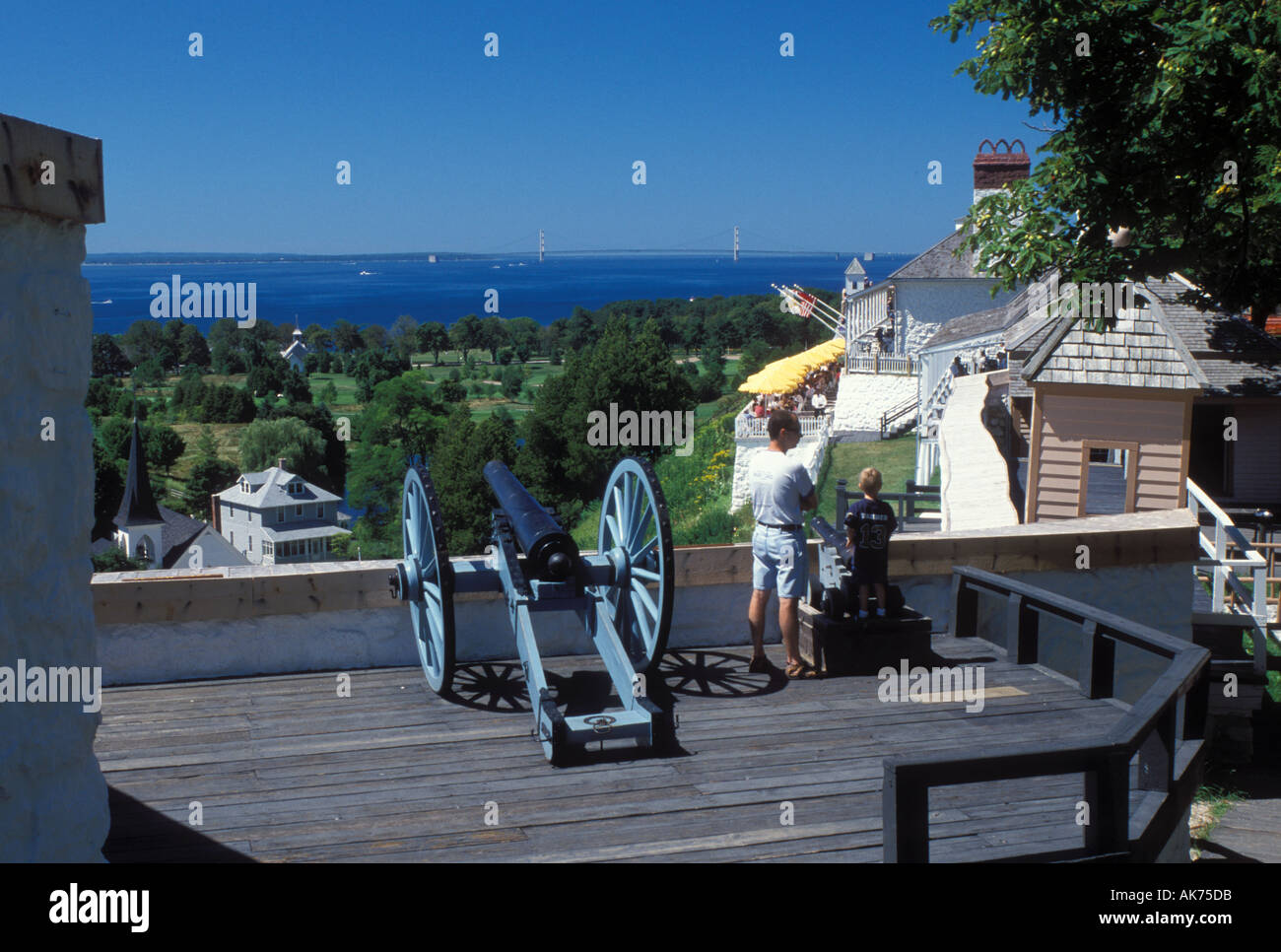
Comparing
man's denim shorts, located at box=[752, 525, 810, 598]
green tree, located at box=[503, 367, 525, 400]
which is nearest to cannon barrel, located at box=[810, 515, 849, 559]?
Answer: man's denim shorts, located at box=[752, 525, 810, 598]

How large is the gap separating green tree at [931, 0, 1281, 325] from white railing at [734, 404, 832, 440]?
2295 centimetres

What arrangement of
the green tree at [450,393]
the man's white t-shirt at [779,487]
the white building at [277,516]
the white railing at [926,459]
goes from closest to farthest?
the man's white t-shirt at [779,487]
the white railing at [926,459]
the white building at [277,516]
the green tree at [450,393]

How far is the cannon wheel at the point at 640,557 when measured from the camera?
5.82 meters

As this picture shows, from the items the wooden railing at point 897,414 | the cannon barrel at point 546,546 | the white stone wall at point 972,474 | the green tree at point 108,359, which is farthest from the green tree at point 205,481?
the cannon barrel at point 546,546

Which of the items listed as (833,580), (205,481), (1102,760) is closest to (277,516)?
(205,481)

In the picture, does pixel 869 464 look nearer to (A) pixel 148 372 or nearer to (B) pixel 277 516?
(B) pixel 277 516

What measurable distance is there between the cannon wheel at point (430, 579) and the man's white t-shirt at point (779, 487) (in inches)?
63.1

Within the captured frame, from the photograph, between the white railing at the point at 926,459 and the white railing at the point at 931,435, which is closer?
the white railing at the point at 926,459

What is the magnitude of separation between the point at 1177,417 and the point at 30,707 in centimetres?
1397

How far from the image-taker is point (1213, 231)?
1331 cm

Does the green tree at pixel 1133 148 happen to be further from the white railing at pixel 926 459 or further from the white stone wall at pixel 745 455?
the white stone wall at pixel 745 455

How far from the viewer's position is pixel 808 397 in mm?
45312
